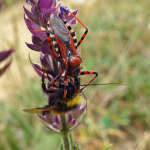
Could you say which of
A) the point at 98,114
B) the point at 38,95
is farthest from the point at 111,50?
the point at 38,95

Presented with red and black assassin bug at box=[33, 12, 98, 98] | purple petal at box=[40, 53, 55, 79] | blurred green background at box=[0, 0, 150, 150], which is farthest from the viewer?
blurred green background at box=[0, 0, 150, 150]

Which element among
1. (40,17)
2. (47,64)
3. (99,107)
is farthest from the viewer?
(99,107)

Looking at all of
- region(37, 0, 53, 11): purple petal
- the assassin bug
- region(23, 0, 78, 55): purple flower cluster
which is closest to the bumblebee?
the assassin bug

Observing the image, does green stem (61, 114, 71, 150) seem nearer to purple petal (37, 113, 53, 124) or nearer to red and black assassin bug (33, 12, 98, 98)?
purple petal (37, 113, 53, 124)

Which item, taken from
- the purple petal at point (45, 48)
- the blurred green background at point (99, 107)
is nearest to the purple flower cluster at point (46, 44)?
the purple petal at point (45, 48)

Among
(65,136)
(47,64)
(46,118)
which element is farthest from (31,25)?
(65,136)

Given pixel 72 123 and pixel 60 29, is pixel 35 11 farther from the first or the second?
pixel 72 123
